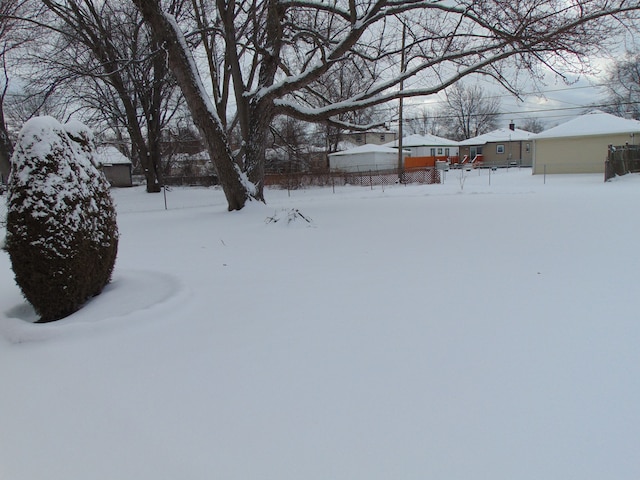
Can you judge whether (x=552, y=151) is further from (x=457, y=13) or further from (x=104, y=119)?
(x=104, y=119)

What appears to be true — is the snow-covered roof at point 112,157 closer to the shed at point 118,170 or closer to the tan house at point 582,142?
the shed at point 118,170

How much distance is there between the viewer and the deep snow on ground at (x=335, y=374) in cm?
206

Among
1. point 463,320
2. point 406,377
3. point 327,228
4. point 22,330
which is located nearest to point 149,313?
point 22,330

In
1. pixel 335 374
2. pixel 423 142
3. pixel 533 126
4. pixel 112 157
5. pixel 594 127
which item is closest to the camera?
pixel 335 374

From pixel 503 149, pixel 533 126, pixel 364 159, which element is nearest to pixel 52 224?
pixel 364 159

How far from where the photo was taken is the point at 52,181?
3.81m

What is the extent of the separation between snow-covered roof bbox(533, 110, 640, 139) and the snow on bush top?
27120mm

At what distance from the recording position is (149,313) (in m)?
3.77

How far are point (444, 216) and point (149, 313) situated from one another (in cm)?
749

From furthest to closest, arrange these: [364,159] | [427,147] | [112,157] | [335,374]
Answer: [427,147] → [112,157] → [364,159] → [335,374]

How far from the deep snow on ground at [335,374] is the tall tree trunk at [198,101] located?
22.0 feet

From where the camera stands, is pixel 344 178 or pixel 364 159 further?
pixel 364 159

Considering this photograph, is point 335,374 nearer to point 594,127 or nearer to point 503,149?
point 594,127

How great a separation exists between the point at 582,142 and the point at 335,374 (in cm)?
2797
